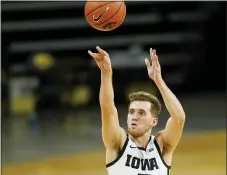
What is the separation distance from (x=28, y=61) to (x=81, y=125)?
5459 mm

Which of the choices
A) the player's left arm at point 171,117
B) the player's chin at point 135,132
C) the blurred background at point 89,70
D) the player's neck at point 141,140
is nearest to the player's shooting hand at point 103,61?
the player's left arm at point 171,117

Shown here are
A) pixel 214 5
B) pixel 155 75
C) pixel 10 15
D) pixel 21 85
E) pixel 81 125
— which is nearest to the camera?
pixel 155 75

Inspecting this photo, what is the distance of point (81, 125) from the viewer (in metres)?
19.1

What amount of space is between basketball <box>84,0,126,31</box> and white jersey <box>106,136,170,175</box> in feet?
3.75

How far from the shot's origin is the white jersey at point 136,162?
236 inches

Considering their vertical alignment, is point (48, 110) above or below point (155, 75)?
above

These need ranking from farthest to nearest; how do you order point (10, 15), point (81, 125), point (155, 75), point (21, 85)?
point (10, 15) → point (21, 85) → point (81, 125) → point (155, 75)

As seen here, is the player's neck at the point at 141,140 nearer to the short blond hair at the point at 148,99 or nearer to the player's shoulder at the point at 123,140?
the player's shoulder at the point at 123,140

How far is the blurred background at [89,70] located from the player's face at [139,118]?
27.8ft

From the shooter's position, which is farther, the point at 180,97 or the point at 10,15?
the point at 180,97

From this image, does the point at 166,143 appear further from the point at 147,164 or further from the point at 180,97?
the point at 180,97

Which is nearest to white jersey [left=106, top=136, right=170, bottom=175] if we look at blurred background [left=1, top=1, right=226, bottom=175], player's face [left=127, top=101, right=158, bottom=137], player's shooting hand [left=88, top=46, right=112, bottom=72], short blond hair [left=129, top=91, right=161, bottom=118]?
player's face [left=127, top=101, right=158, bottom=137]

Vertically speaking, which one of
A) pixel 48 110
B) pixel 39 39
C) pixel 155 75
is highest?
pixel 39 39

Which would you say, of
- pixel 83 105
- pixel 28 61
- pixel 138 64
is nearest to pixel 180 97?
pixel 138 64
